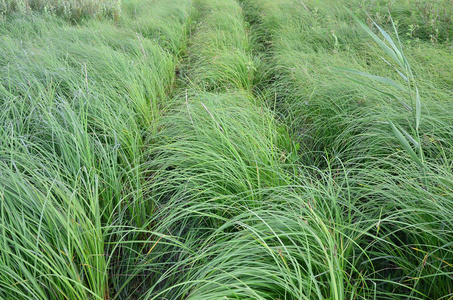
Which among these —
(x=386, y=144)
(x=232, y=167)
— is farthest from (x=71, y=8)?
(x=386, y=144)

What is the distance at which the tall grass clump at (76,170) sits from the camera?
47.2 inches

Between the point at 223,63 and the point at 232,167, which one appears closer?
the point at 232,167

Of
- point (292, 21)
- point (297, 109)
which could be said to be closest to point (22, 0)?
point (292, 21)

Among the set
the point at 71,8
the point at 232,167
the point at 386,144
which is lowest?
the point at 386,144

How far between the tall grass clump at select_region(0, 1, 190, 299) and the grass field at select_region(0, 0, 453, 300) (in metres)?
0.01

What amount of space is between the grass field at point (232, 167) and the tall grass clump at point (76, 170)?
0.01m

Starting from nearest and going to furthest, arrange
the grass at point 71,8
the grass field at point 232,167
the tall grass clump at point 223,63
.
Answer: the grass field at point 232,167
the tall grass clump at point 223,63
the grass at point 71,8

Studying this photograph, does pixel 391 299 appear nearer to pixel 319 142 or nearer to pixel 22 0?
pixel 319 142

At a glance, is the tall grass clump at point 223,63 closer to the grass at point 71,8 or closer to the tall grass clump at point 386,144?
the tall grass clump at point 386,144

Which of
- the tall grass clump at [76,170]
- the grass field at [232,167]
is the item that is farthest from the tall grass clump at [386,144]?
the tall grass clump at [76,170]

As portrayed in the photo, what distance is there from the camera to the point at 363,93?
7.80 ft

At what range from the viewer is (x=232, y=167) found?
65.1 inches

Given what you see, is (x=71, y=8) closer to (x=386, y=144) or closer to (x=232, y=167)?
(x=232, y=167)

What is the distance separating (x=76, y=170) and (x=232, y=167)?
2.64 feet
